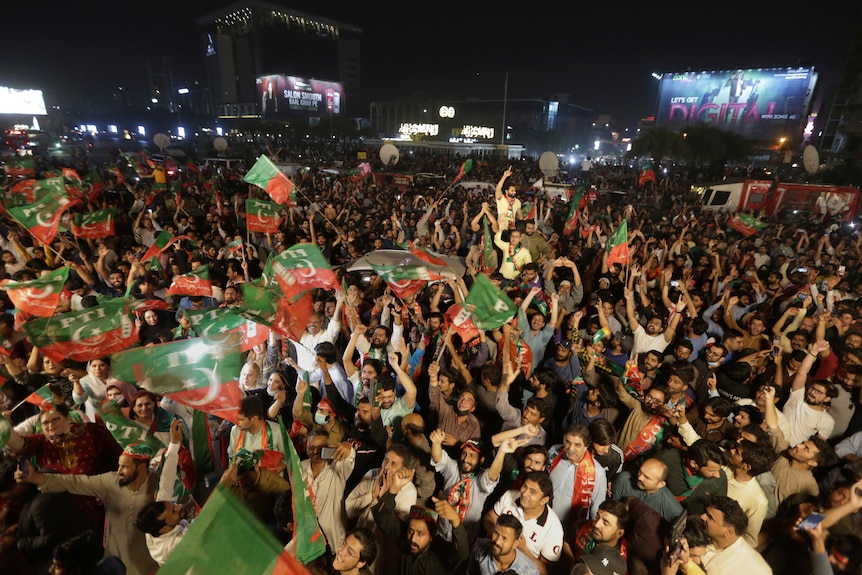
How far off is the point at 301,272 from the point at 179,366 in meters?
1.81

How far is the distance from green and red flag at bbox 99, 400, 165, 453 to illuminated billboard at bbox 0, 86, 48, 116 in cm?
6248

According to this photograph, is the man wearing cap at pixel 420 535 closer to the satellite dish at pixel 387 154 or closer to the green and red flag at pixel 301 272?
the green and red flag at pixel 301 272

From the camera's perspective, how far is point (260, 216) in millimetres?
8273

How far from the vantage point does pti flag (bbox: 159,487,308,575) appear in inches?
65.5

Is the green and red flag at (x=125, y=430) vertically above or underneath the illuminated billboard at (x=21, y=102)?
underneath

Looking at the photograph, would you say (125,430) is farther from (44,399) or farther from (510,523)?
(510,523)

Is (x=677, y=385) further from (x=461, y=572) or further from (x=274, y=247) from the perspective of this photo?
(x=274, y=247)

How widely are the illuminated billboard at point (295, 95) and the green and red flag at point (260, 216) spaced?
79.4 m

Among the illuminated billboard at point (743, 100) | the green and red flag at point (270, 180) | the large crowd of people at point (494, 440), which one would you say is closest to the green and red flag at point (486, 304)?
the large crowd of people at point (494, 440)

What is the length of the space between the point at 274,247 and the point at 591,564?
27.0 ft

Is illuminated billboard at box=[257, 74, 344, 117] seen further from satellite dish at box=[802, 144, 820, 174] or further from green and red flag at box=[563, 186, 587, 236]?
green and red flag at box=[563, 186, 587, 236]

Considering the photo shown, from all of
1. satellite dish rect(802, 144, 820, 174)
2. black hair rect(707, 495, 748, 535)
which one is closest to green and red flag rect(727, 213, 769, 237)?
black hair rect(707, 495, 748, 535)

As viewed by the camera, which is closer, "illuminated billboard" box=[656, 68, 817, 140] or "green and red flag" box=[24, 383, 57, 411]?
"green and red flag" box=[24, 383, 57, 411]

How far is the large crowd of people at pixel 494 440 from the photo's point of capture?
2.88 metres
